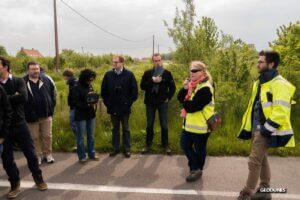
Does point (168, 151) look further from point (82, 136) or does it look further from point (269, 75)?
point (269, 75)

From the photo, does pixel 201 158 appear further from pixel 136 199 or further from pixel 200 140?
pixel 136 199

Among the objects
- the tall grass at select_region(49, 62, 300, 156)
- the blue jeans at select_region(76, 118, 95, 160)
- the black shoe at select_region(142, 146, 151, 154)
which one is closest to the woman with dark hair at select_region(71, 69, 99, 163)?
the blue jeans at select_region(76, 118, 95, 160)

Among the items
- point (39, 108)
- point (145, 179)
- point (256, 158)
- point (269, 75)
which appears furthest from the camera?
point (39, 108)

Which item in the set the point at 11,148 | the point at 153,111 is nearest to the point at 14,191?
the point at 11,148

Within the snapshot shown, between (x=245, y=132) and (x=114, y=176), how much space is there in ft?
7.41

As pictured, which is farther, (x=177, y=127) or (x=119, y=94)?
(x=177, y=127)

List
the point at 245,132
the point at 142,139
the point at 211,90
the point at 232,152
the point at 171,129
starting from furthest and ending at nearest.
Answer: the point at 171,129, the point at 142,139, the point at 232,152, the point at 211,90, the point at 245,132

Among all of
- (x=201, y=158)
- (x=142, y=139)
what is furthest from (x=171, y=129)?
(x=201, y=158)

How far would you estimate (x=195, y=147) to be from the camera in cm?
504

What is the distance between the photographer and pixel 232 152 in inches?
248

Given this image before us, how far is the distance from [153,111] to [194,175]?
6.17ft

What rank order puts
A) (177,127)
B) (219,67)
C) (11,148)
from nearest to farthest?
(11,148)
(177,127)
(219,67)

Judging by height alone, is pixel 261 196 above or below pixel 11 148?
below

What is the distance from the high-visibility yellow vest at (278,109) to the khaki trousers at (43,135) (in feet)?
13.1
